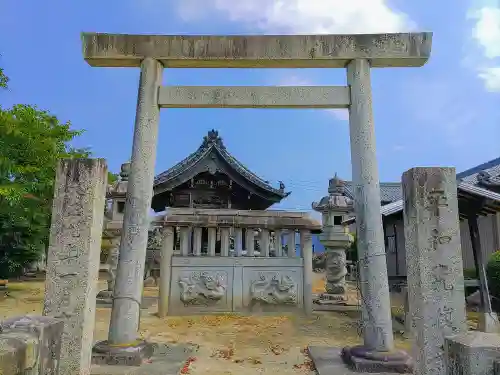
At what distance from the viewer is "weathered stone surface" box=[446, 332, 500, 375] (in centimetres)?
263

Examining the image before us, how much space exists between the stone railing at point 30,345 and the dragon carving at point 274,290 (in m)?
5.08

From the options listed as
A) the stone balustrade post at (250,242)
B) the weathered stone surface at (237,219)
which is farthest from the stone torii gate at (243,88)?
the stone balustrade post at (250,242)

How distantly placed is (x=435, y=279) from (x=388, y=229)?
13.7m

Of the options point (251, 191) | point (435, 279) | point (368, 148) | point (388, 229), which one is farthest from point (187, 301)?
point (388, 229)

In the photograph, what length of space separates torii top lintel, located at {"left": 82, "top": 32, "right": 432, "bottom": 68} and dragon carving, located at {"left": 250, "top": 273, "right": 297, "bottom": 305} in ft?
14.7

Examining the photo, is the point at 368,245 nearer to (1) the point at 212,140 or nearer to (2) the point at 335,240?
(2) the point at 335,240

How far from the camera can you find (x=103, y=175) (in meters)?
4.37

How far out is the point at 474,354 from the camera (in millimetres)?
2691

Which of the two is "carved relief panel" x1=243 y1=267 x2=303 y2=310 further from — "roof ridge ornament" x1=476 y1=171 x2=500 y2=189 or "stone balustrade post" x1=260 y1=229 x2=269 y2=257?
"roof ridge ornament" x1=476 y1=171 x2=500 y2=189

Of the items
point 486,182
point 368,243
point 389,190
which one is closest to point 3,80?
point 368,243

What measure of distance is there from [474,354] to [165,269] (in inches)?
249

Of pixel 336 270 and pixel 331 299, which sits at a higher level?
pixel 336 270

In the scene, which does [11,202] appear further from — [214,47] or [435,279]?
[435,279]

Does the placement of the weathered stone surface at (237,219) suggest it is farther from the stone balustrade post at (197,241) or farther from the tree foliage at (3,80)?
the tree foliage at (3,80)
